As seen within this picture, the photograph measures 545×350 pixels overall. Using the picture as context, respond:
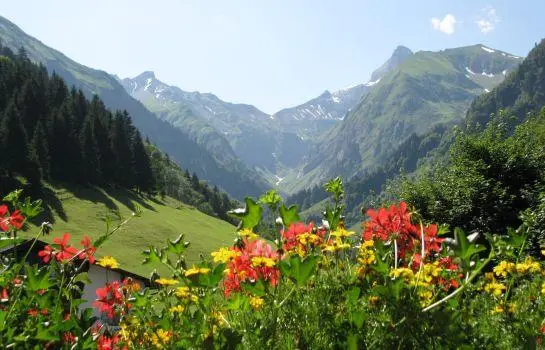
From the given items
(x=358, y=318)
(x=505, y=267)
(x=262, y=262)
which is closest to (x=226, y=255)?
(x=262, y=262)

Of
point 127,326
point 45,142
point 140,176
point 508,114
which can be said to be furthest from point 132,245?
point 127,326

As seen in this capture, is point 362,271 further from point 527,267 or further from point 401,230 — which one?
point 527,267

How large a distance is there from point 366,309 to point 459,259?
0.81 metres

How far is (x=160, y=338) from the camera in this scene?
7.90 feet

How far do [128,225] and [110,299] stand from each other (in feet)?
199

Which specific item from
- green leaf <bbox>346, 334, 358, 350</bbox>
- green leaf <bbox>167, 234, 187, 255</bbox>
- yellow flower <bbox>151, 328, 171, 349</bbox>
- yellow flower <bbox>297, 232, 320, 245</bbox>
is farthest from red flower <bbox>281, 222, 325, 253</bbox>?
green leaf <bbox>346, 334, 358, 350</bbox>

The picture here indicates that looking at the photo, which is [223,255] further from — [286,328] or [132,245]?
[132,245]

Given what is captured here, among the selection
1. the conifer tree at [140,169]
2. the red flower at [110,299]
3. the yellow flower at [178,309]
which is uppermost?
the yellow flower at [178,309]

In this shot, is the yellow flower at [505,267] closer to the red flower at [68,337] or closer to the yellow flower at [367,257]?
the yellow flower at [367,257]

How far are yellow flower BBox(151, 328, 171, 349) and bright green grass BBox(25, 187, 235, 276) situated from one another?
1973 inches

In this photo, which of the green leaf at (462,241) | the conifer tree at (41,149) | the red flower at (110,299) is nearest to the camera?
the green leaf at (462,241)

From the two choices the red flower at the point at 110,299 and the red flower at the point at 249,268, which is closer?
the red flower at the point at 249,268

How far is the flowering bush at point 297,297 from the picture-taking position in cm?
183

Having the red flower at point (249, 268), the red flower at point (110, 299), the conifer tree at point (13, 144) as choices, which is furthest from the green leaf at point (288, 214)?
the conifer tree at point (13, 144)
